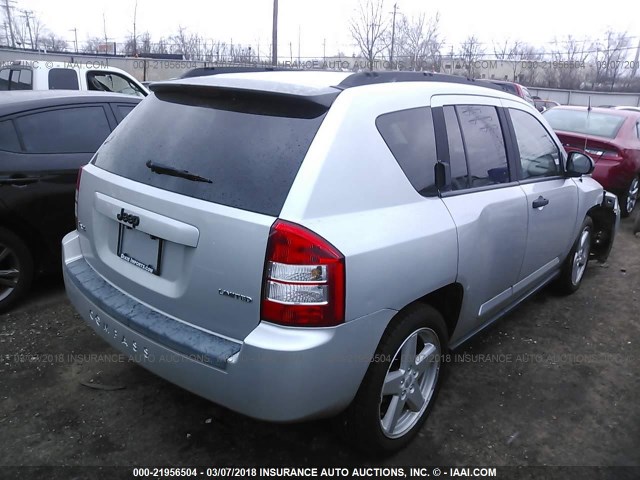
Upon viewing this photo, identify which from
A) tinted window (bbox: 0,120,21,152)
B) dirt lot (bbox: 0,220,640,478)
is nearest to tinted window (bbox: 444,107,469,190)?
dirt lot (bbox: 0,220,640,478)

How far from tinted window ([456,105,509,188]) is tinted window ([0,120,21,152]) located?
10.4ft

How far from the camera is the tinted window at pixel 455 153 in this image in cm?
270

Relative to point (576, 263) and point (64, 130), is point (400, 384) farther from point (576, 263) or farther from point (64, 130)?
point (64, 130)

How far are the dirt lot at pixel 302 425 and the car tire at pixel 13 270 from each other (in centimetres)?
13

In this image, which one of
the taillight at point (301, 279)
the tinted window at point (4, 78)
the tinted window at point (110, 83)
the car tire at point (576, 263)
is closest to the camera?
the taillight at point (301, 279)

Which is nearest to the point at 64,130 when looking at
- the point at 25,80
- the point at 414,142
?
A: the point at 414,142

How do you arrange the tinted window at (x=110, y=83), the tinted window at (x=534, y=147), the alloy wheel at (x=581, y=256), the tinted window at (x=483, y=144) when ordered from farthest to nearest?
the tinted window at (x=110, y=83)
the alloy wheel at (x=581, y=256)
the tinted window at (x=534, y=147)
the tinted window at (x=483, y=144)

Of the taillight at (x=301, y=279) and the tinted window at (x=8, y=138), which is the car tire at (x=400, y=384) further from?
the tinted window at (x=8, y=138)

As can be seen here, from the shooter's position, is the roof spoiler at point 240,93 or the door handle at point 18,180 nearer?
the roof spoiler at point 240,93

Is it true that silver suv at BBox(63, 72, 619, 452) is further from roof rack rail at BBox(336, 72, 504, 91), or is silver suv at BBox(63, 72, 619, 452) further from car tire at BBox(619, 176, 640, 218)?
car tire at BBox(619, 176, 640, 218)

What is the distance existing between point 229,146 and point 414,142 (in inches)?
35.5

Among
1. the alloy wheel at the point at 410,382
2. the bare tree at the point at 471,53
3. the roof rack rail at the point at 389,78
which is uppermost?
the bare tree at the point at 471,53

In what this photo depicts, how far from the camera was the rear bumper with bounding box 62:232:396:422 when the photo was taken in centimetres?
190

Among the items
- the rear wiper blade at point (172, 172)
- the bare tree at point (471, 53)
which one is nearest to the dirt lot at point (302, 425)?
the rear wiper blade at point (172, 172)
